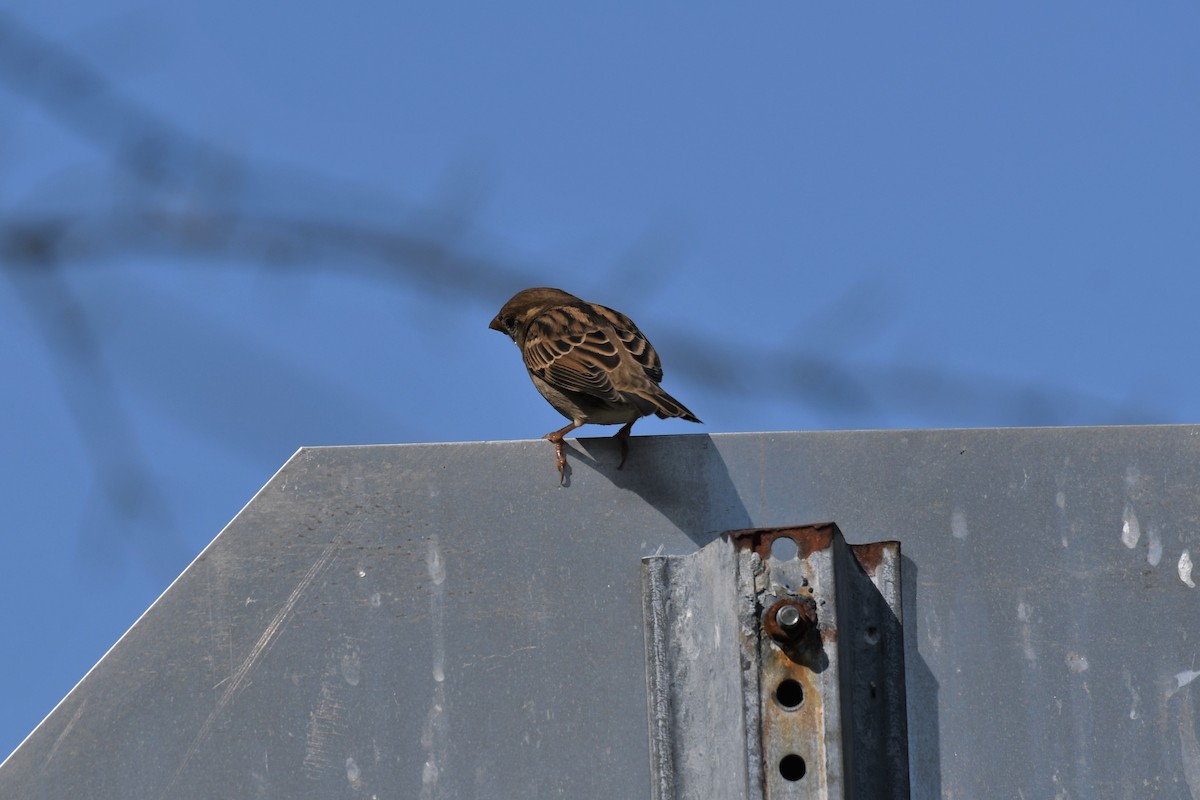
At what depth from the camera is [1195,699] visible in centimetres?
211

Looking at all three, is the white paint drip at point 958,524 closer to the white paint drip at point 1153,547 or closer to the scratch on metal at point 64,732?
the white paint drip at point 1153,547

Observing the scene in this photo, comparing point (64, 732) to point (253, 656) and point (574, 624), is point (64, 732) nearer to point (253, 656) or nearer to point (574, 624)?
point (253, 656)

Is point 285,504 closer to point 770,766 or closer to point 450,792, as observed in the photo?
point 450,792

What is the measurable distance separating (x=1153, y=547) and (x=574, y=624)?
0.86m

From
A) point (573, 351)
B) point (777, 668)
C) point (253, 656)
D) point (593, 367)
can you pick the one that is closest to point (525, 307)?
point (573, 351)

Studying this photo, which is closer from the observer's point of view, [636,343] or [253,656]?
[253,656]

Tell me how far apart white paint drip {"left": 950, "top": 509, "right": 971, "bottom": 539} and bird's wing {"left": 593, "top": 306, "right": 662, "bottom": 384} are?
294cm

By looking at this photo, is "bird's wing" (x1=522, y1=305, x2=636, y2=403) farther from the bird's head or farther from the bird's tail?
the bird's head

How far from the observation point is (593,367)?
5.33 m

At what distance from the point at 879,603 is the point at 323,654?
2.62 feet

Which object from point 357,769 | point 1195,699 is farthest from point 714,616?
point 1195,699

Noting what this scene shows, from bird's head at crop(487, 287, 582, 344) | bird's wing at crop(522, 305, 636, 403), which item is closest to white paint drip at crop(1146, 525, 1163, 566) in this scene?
bird's wing at crop(522, 305, 636, 403)

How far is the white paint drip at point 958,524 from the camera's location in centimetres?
215

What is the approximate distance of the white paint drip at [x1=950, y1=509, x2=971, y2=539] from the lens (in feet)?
7.06
